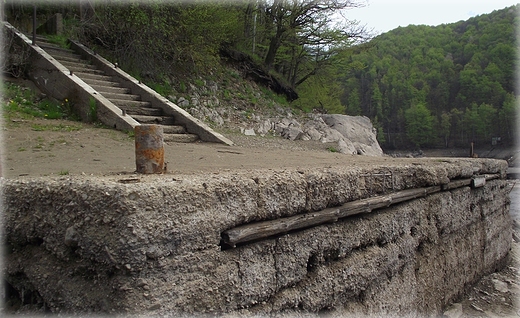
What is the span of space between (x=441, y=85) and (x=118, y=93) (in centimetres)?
5775

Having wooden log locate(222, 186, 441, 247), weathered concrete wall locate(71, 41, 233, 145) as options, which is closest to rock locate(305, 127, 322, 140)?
weathered concrete wall locate(71, 41, 233, 145)

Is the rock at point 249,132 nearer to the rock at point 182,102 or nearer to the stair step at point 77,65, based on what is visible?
the rock at point 182,102

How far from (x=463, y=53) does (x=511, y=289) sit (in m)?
62.1

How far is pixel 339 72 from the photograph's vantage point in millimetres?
19891

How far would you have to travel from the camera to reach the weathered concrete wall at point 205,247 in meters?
2.02

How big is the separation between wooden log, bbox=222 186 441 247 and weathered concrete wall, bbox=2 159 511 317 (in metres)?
0.05

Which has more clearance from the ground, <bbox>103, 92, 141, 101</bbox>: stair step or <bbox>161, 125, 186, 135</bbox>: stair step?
<bbox>103, 92, 141, 101</bbox>: stair step

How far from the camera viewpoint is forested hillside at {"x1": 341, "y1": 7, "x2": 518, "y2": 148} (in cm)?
4856

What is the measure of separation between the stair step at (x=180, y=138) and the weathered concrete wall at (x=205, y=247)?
3.79 m

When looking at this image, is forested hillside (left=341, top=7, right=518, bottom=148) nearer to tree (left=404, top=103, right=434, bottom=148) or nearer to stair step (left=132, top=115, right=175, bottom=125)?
tree (left=404, top=103, right=434, bottom=148)

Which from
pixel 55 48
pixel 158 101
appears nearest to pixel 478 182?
pixel 158 101

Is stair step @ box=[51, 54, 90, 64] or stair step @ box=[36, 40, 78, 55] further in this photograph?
stair step @ box=[36, 40, 78, 55]

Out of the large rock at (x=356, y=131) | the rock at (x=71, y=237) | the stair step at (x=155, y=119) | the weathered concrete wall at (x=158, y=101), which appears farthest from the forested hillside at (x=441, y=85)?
the rock at (x=71, y=237)

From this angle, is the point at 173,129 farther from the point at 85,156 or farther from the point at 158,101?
the point at 85,156
